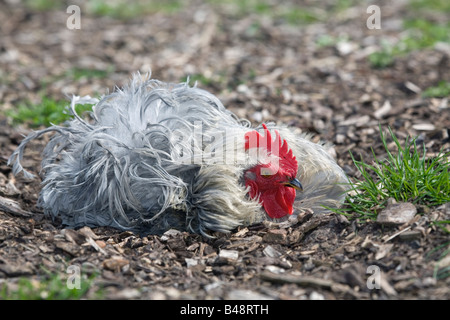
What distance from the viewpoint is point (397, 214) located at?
3.96 meters

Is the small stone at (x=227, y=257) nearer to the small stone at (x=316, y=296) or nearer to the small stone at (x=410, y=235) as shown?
the small stone at (x=316, y=296)

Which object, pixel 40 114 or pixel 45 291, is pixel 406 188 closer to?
pixel 45 291

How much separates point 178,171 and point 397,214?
5.23 feet

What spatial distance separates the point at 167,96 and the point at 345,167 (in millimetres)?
1819

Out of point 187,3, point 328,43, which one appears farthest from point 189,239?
point 187,3

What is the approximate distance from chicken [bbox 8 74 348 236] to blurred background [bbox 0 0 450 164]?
126 cm

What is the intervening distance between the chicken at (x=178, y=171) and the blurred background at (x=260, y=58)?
49.5 inches

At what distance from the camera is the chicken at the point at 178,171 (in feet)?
13.7

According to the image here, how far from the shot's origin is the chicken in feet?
13.7

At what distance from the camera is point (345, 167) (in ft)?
17.1

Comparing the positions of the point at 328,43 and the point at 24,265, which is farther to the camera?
the point at 328,43

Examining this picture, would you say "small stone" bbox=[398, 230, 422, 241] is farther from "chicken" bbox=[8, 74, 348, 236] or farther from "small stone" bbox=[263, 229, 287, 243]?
"small stone" bbox=[263, 229, 287, 243]

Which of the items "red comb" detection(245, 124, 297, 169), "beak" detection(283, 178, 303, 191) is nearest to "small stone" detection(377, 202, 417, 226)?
"beak" detection(283, 178, 303, 191)
